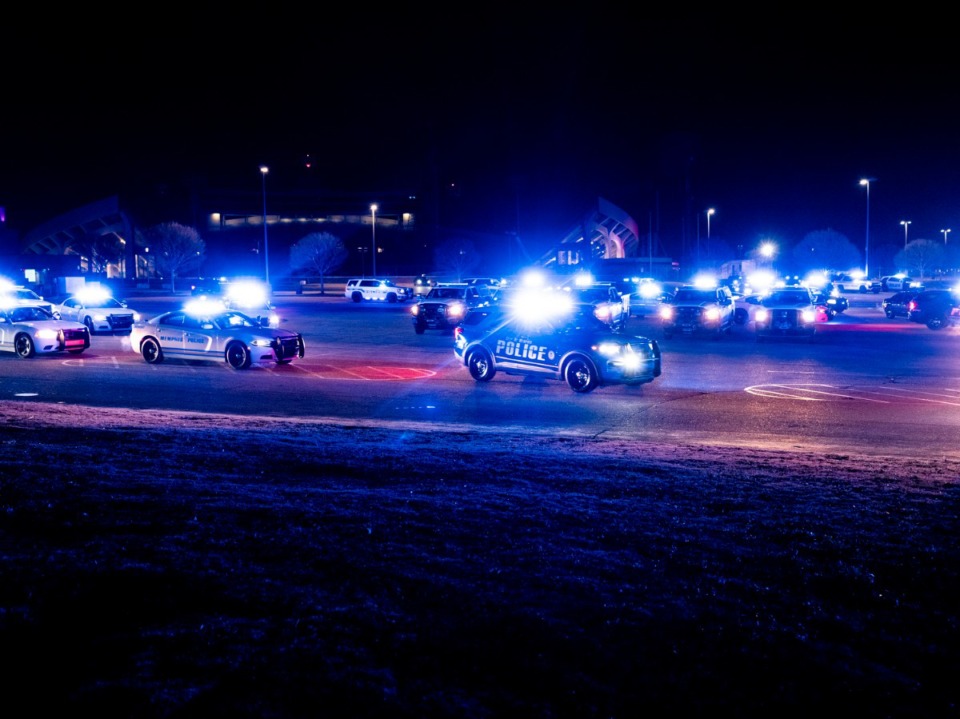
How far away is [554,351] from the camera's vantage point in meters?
17.1

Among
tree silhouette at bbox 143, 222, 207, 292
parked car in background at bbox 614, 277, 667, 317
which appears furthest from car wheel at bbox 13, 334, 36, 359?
tree silhouette at bbox 143, 222, 207, 292

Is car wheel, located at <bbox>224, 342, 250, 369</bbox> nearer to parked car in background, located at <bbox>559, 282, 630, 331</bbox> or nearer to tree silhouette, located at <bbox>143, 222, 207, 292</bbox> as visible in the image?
parked car in background, located at <bbox>559, 282, 630, 331</bbox>

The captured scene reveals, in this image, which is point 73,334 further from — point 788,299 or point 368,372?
point 788,299

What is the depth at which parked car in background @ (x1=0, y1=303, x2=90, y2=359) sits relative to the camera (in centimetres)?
2288

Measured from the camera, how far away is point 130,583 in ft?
17.0

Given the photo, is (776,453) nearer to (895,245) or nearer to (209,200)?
(209,200)

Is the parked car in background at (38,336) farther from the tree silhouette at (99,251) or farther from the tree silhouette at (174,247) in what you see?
the tree silhouette at (99,251)

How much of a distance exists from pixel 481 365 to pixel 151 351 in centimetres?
867

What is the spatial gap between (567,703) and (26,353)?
2257 centimetres

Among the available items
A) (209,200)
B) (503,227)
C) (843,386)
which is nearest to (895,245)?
(503,227)

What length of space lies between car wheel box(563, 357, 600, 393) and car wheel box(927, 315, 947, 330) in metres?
22.7

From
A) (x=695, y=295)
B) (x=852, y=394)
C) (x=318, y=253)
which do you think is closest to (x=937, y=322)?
(x=695, y=295)

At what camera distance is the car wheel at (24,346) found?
2289cm

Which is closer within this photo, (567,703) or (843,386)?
(567,703)
